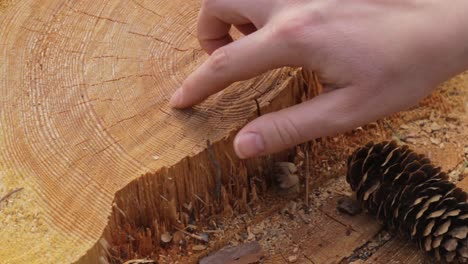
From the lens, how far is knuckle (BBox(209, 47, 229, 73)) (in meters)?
1.32

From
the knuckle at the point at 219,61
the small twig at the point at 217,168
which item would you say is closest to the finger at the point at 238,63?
the knuckle at the point at 219,61

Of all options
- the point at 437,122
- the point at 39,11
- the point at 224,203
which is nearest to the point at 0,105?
the point at 39,11

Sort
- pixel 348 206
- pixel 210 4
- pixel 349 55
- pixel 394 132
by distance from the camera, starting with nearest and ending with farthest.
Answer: pixel 349 55
pixel 210 4
pixel 348 206
pixel 394 132

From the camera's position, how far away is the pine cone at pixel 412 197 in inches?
53.7

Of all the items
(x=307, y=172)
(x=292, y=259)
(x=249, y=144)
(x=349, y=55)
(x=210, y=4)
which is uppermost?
(x=210, y=4)

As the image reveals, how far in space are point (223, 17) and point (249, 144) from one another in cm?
26

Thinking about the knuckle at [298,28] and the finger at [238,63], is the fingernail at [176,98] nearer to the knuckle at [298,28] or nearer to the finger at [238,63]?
the finger at [238,63]

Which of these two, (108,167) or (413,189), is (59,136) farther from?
(413,189)

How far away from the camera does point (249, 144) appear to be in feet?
4.26

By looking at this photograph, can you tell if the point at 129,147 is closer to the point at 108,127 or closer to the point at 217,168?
the point at 108,127

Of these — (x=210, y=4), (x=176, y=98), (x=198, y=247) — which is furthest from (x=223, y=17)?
(x=198, y=247)

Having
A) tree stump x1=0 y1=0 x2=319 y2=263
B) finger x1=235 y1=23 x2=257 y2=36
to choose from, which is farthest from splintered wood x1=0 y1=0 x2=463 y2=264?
finger x1=235 y1=23 x2=257 y2=36

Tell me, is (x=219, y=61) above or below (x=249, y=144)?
above

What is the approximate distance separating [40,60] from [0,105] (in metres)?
0.14
